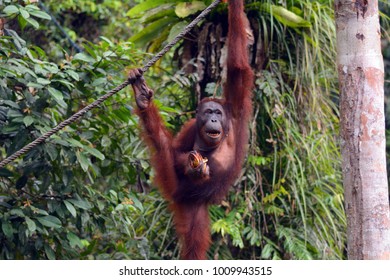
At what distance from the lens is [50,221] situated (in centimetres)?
365

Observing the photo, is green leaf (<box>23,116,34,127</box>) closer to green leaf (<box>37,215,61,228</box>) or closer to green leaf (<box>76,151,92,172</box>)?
green leaf (<box>76,151,92,172</box>)

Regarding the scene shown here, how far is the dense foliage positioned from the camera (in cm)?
403

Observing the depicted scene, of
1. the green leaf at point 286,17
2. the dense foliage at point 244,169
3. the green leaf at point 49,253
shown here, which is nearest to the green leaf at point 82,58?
the dense foliage at point 244,169

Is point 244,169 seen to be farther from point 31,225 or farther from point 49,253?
point 31,225

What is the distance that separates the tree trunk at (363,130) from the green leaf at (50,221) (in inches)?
60.6

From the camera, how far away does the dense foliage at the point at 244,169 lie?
13.2ft

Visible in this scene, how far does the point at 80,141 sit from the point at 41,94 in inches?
16.6

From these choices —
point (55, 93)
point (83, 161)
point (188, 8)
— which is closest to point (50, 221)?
point (83, 161)

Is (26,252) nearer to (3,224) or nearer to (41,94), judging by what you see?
(3,224)

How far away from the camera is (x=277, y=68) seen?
213 inches

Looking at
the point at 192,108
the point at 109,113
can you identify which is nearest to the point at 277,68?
the point at 192,108

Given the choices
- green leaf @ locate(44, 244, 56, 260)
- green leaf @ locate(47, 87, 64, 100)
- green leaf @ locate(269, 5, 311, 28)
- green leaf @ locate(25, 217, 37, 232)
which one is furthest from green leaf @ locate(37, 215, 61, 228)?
green leaf @ locate(269, 5, 311, 28)

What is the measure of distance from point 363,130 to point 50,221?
1.71 metres

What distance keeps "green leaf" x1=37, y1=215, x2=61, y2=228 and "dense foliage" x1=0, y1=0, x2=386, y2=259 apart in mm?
205
